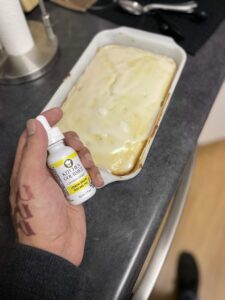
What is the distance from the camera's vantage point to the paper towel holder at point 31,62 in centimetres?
62

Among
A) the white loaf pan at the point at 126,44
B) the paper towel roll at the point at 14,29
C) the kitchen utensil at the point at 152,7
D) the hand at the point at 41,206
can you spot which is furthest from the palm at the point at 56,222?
the kitchen utensil at the point at 152,7

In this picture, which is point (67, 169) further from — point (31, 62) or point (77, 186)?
point (31, 62)

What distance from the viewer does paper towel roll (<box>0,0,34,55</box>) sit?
0.55 m

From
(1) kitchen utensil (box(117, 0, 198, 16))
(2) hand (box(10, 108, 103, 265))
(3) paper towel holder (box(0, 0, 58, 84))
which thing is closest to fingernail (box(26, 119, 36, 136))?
(2) hand (box(10, 108, 103, 265))

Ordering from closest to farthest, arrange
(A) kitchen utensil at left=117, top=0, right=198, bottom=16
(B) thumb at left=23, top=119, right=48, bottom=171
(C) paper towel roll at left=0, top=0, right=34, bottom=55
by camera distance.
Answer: (B) thumb at left=23, top=119, right=48, bottom=171 → (C) paper towel roll at left=0, top=0, right=34, bottom=55 → (A) kitchen utensil at left=117, top=0, right=198, bottom=16

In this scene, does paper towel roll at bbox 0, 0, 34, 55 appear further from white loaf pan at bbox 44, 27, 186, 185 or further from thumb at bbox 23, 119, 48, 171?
thumb at bbox 23, 119, 48, 171

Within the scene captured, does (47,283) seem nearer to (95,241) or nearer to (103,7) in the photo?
(95,241)

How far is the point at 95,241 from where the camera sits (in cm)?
45

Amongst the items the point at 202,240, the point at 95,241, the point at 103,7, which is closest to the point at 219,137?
the point at 202,240

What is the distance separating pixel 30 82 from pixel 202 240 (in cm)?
70

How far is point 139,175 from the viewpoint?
50 centimetres

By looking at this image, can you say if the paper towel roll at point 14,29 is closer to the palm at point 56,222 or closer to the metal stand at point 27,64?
the metal stand at point 27,64

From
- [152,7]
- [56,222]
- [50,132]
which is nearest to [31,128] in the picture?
[50,132]

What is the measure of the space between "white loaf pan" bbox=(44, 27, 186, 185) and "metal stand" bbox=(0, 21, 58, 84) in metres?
0.08
